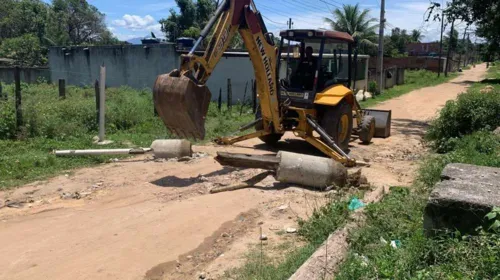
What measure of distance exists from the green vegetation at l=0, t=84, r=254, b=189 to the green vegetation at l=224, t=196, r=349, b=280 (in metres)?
5.17

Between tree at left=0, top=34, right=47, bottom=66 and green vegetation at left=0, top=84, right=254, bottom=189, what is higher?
tree at left=0, top=34, right=47, bottom=66

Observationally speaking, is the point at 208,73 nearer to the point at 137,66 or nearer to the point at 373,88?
the point at 137,66

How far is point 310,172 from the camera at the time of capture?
7477 mm

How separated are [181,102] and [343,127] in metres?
4.76

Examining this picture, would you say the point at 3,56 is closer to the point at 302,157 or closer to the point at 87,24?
the point at 87,24

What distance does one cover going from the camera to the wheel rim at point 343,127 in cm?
1045

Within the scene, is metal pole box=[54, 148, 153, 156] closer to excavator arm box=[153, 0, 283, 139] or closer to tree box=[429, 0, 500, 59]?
excavator arm box=[153, 0, 283, 139]

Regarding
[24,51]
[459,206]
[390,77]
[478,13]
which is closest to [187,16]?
[24,51]

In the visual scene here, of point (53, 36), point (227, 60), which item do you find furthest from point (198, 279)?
point (53, 36)

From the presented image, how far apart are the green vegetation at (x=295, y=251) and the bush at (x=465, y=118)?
6051mm

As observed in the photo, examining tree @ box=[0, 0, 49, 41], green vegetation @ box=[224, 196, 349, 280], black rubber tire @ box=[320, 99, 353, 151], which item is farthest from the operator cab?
tree @ box=[0, 0, 49, 41]

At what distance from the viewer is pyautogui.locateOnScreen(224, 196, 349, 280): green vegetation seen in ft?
14.7

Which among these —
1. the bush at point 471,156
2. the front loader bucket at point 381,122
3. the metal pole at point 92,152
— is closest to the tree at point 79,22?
the front loader bucket at point 381,122

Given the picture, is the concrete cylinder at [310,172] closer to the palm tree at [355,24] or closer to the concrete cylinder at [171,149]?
the concrete cylinder at [171,149]
